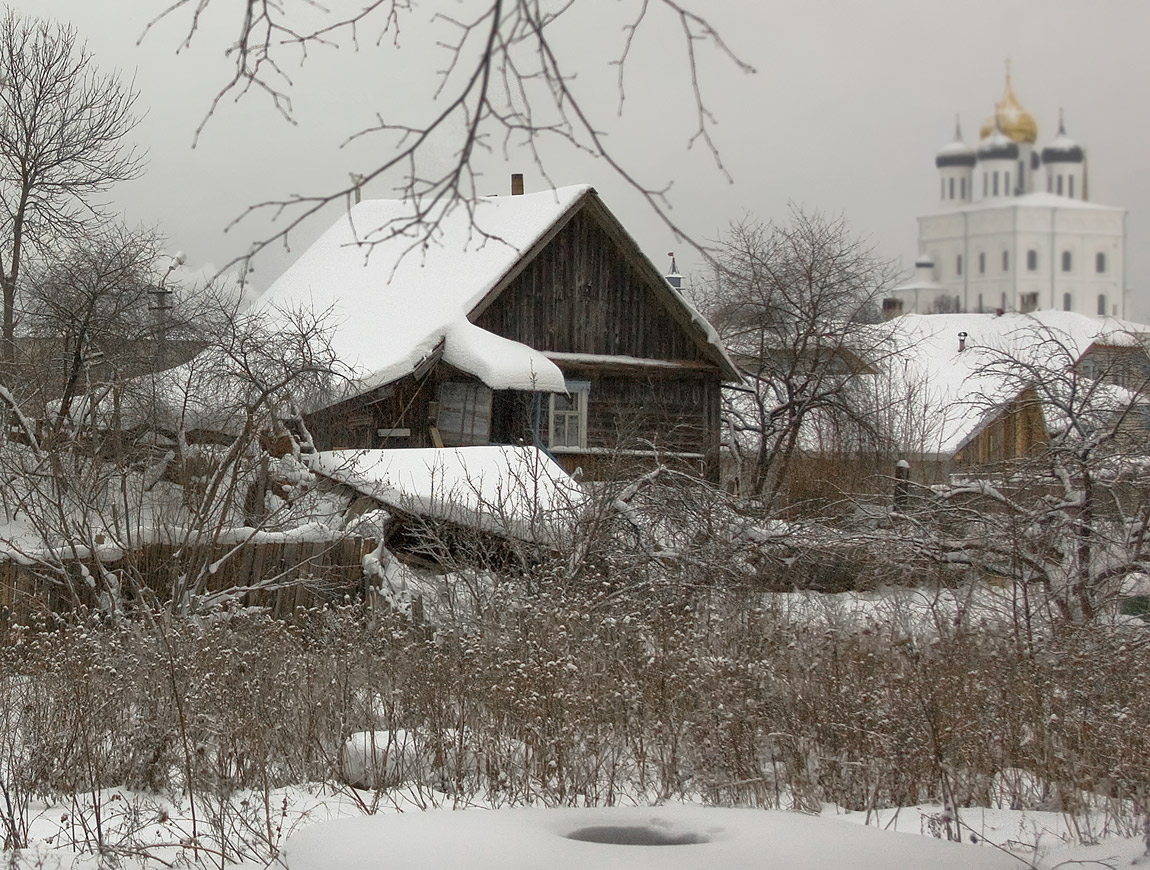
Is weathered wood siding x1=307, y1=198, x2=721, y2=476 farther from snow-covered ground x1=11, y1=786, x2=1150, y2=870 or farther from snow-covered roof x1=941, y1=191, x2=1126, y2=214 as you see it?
snow-covered roof x1=941, y1=191, x2=1126, y2=214

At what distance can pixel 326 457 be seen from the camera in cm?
1348

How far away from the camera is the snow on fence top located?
65.4 feet

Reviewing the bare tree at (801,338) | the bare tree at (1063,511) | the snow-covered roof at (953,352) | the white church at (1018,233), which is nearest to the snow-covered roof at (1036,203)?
the white church at (1018,233)

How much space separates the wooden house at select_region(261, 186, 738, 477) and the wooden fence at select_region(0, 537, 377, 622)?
7.03 m

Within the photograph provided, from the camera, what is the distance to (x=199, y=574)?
1002 cm

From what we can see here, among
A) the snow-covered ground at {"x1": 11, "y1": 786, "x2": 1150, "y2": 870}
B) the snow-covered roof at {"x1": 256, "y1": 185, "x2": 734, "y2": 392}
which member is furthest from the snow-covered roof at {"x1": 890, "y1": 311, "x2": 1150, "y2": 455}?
the snow-covered ground at {"x1": 11, "y1": 786, "x2": 1150, "y2": 870}

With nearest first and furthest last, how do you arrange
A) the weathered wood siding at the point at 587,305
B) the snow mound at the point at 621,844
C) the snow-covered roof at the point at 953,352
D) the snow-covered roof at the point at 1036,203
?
the snow mound at the point at 621,844 → the weathered wood siding at the point at 587,305 → the snow-covered roof at the point at 953,352 → the snow-covered roof at the point at 1036,203

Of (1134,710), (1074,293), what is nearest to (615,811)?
(1134,710)

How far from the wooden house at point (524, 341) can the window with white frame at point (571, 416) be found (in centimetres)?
2

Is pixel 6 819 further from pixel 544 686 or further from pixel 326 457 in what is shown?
pixel 326 457

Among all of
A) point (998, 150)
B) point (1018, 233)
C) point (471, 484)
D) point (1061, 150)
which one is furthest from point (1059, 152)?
point (471, 484)

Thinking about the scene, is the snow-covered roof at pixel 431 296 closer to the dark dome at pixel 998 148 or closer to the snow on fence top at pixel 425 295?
the snow on fence top at pixel 425 295

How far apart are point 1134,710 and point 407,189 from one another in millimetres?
4672

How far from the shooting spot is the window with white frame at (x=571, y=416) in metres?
22.8
